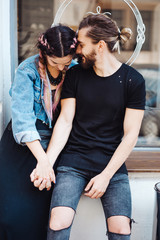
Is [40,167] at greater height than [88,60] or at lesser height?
lesser

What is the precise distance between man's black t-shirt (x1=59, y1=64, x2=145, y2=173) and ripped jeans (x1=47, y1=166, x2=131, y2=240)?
6 cm

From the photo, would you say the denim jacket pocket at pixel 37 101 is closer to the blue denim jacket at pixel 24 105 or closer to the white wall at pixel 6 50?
the blue denim jacket at pixel 24 105

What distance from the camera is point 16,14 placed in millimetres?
2285

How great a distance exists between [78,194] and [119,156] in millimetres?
321

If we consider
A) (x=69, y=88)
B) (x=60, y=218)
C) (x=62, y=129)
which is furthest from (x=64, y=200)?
(x=69, y=88)

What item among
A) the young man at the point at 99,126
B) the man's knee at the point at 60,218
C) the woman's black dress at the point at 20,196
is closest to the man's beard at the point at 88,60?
the young man at the point at 99,126

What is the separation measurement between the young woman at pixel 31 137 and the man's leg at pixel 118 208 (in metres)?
0.35

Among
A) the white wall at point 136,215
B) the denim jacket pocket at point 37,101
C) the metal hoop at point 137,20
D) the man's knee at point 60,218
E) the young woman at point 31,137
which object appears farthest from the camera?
the metal hoop at point 137,20

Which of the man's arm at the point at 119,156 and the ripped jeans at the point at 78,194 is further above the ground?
the man's arm at the point at 119,156

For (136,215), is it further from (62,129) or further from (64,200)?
(62,129)

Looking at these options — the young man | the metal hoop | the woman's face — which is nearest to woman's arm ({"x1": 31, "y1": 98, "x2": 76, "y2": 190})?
the young man

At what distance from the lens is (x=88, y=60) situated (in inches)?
71.2

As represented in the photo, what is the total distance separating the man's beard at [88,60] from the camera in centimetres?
179

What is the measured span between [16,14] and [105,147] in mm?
1210
